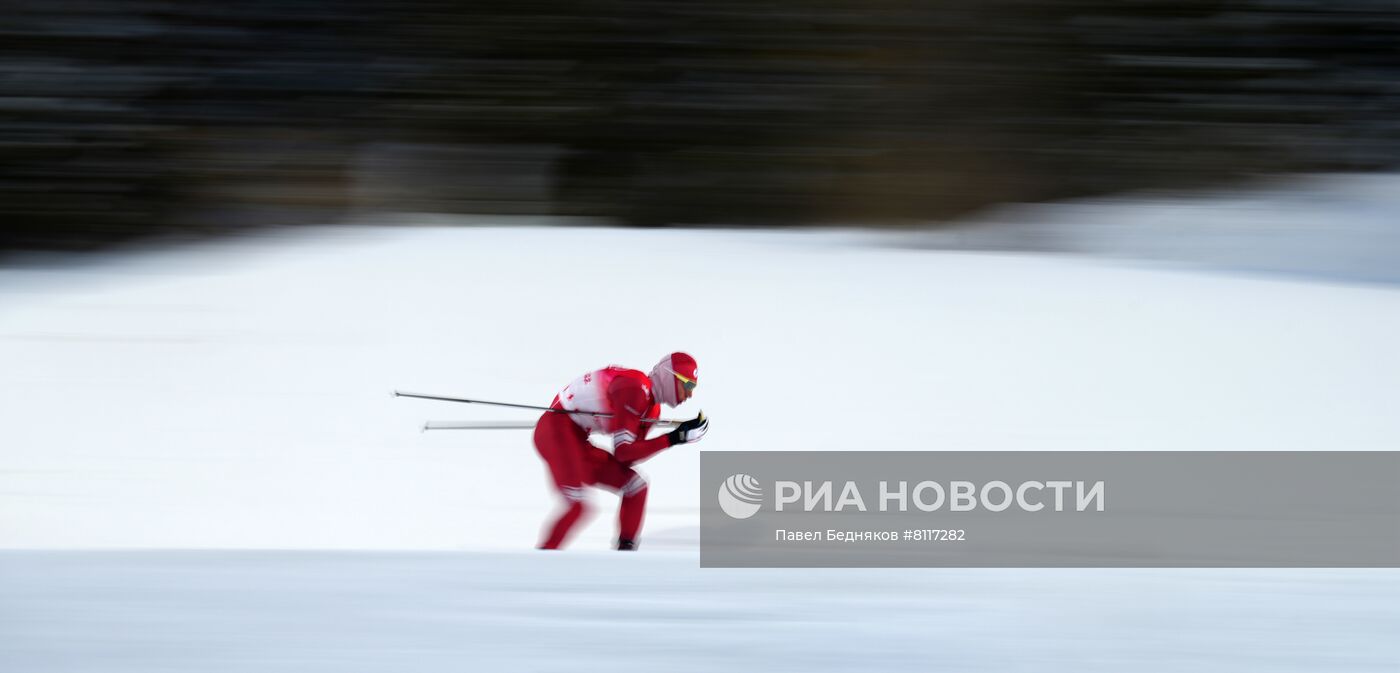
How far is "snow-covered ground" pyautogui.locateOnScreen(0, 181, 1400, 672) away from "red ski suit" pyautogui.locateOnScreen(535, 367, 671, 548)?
0.23 m

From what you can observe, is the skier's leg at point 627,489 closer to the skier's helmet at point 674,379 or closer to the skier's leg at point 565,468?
the skier's leg at point 565,468

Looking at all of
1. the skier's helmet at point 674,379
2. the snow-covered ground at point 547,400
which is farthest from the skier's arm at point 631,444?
the snow-covered ground at point 547,400

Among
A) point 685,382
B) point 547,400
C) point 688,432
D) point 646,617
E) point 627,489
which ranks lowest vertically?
point 646,617

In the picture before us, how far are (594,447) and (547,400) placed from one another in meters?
1.62

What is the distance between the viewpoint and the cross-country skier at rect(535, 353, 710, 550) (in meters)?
4.15

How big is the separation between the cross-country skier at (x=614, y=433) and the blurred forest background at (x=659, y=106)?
484 cm

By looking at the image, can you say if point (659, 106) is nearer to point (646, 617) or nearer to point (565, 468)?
point (565, 468)

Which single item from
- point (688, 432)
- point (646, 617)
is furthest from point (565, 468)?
point (646, 617)

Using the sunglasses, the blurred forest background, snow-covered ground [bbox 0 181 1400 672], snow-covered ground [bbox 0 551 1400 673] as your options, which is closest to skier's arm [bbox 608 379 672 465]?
the sunglasses

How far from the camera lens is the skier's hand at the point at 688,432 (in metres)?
4.13

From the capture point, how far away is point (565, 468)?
4.28 meters

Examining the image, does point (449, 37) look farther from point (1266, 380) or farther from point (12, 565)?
point (12, 565)

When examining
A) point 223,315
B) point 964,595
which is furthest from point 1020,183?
point 964,595

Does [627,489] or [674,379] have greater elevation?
[674,379]
